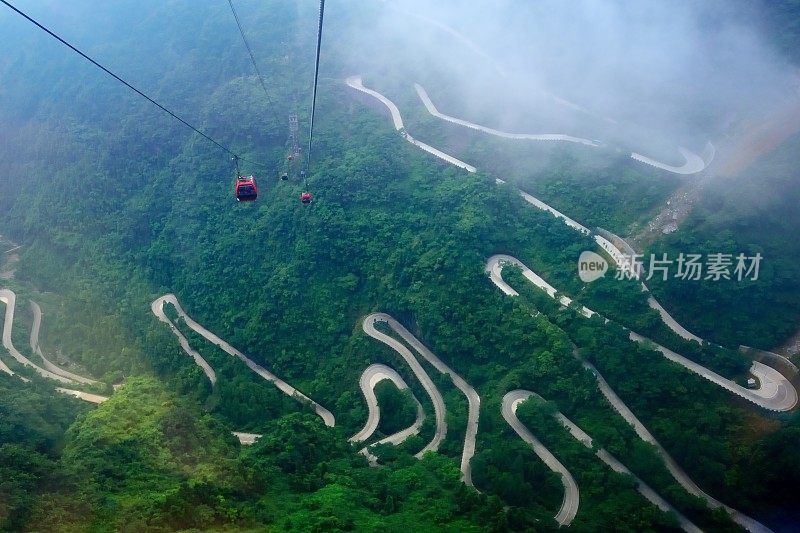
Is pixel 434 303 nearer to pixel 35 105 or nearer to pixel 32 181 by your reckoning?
pixel 32 181

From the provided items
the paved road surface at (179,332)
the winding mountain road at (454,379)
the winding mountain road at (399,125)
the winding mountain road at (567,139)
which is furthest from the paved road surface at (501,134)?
the paved road surface at (179,332)

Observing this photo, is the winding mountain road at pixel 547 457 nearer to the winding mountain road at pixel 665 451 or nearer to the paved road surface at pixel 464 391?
the paved road surface at pixel 464 391

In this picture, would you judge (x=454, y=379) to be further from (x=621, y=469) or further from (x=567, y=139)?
(x=567, y=139)

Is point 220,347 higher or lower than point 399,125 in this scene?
lower

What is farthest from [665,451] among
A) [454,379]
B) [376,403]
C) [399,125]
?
[399,125]

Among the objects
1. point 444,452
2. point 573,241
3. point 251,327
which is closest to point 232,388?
point 251,327
